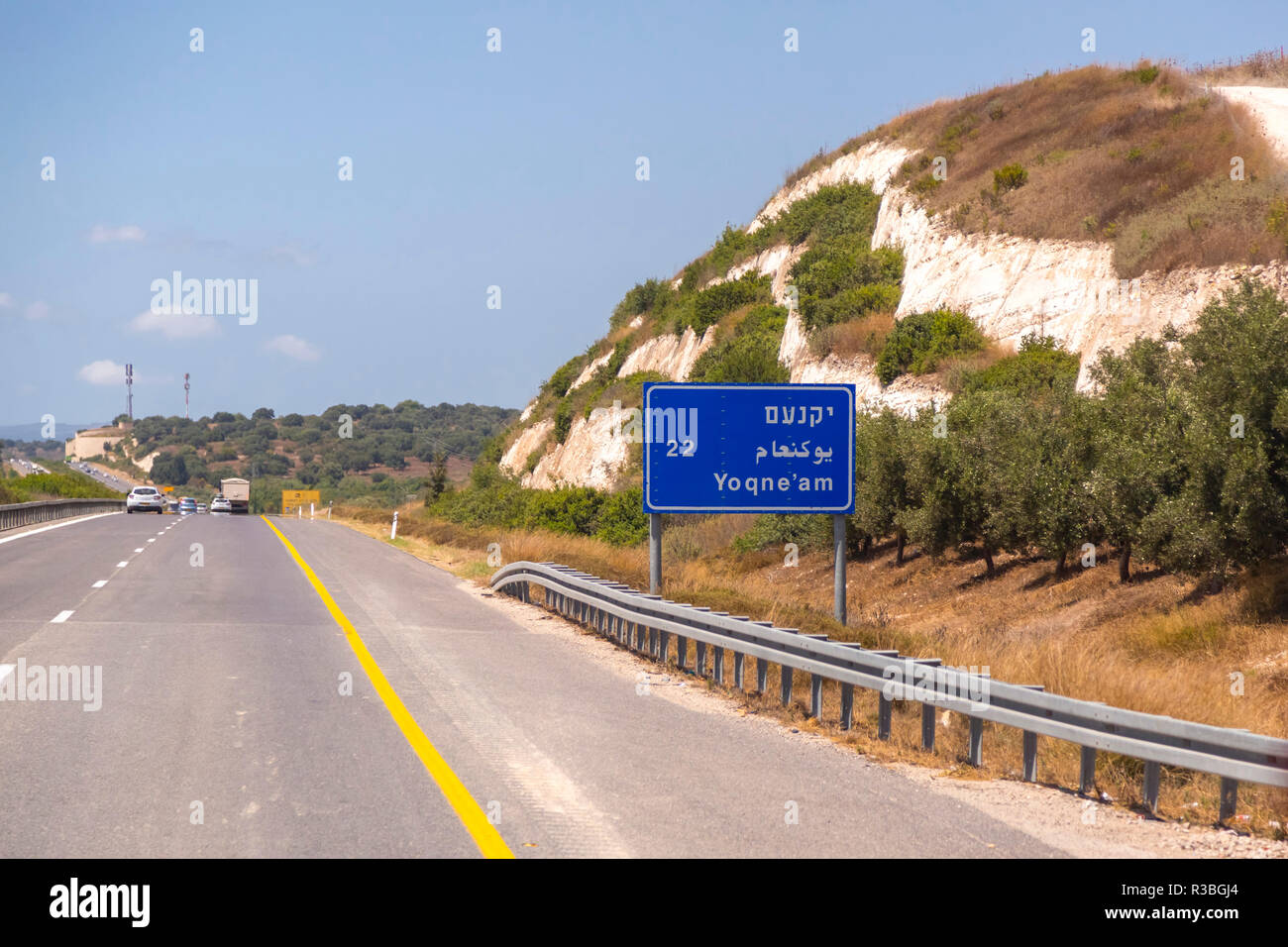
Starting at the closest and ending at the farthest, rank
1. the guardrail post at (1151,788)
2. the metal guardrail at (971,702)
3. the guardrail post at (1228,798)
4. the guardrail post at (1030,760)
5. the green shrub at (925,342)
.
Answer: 1. the metal guardrail at (971,702)
2. the guardrail post at (1228,798)
3. the guardrail post at (1151,788)
4. the guardrail post at (1030,760)
5. the green shrub at (925,342)

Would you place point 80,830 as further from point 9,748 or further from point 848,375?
point 848,375

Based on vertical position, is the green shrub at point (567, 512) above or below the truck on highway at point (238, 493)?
above

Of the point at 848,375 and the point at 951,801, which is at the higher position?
the point at 848,375

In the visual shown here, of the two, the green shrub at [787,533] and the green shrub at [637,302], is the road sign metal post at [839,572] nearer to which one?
the green shrub at [787,533]

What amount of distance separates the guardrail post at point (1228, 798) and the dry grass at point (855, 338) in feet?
115

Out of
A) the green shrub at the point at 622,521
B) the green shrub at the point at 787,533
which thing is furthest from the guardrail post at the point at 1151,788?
the green shrub at the point at 622,521

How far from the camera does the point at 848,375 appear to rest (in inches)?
1658

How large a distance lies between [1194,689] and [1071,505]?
12.5m

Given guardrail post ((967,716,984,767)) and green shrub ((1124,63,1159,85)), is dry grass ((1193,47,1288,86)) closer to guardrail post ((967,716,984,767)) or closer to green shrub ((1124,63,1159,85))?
green shrub ((1124,63,1159,85))

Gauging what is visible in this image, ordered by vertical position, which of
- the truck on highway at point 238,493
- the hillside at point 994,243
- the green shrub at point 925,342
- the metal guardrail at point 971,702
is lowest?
the truck on highway at point 238,493

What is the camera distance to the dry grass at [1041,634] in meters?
9.12

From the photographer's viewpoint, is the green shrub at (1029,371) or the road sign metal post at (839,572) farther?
the green shrub at (1029,371)

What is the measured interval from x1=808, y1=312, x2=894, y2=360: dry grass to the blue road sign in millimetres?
25407
